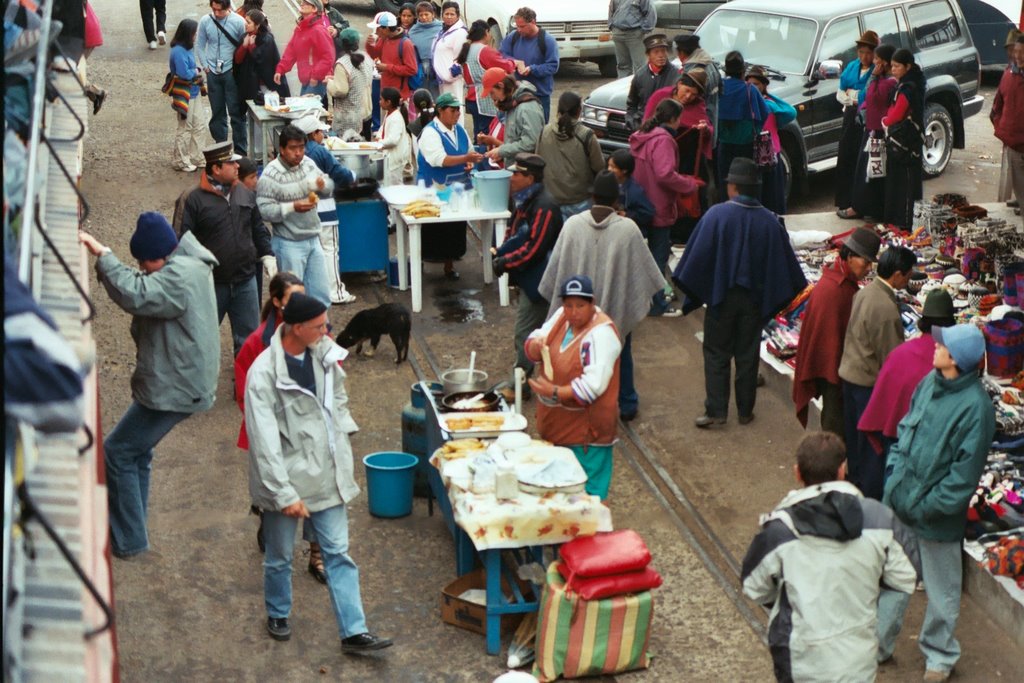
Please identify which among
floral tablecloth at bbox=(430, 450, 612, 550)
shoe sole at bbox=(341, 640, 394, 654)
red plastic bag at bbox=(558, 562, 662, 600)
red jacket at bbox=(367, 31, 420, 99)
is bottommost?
shoe sole at bbox=(341, 640, 394, 654)

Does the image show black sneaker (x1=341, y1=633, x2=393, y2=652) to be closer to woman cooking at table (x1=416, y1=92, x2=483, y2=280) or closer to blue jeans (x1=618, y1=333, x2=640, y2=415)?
blue jeans (x1=618, y1=333, x2=640, y2=415)

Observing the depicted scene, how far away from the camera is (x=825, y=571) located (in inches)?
223

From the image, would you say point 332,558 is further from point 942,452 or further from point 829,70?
point 829,70

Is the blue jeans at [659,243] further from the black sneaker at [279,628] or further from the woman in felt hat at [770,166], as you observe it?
the black sneaker at [279,628]

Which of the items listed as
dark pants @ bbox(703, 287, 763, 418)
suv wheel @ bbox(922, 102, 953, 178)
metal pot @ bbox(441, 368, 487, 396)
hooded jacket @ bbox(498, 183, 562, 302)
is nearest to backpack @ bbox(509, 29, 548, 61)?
suv wheel @ bbox(922, 102, 953, 178)

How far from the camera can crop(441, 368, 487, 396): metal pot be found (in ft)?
30.5

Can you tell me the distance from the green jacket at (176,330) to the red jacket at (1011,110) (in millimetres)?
8476

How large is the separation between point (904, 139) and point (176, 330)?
27.0 feet

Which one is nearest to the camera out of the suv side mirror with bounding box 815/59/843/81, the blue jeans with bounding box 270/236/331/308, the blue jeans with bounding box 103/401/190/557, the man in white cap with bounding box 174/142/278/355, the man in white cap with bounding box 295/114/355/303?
the blue jeans with bounding box 103/401/190/557

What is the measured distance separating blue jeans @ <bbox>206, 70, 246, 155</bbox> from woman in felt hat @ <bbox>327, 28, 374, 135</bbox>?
67.3 inches

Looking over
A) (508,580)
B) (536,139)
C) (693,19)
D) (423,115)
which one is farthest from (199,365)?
(693,19)

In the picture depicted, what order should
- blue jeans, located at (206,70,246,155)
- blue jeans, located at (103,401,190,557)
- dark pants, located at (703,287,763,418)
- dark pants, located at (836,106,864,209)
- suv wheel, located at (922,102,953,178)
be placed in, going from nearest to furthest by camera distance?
blue jeans, located at (103,401,190,557)
dark pants, located at (703,287,763,418)
dark pants, located at (836,106,864,209)
suv wheel, located at (922,102,953,178)
blue jeans, located at (206,70,246,155)

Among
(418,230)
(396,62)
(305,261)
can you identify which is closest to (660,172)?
(418,230)

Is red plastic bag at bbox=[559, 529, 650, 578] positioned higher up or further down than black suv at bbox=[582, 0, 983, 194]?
further down
